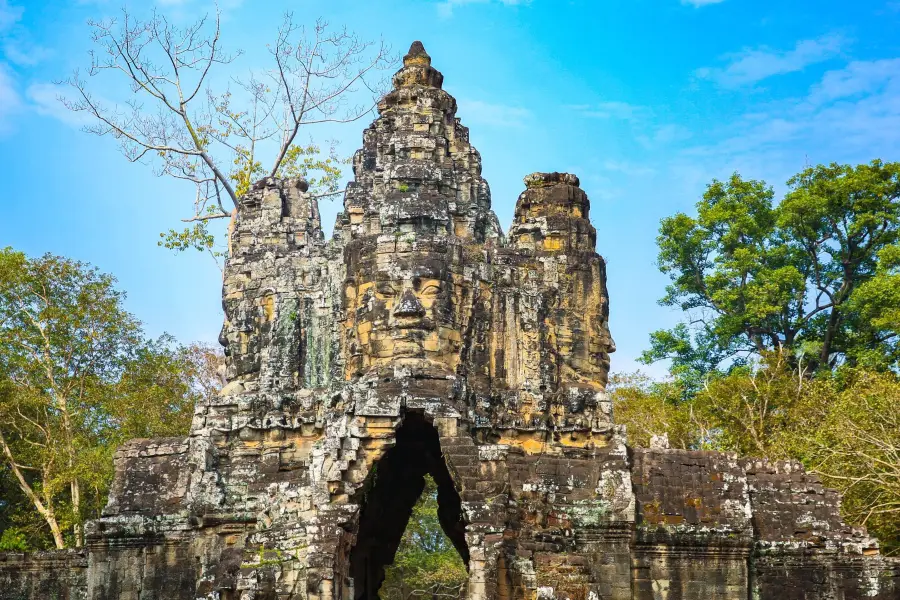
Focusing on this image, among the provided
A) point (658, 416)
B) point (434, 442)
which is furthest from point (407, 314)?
point (658, 416)

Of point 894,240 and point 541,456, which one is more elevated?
point 894,240

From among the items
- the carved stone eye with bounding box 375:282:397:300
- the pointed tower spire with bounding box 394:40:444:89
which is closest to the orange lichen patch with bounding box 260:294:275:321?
the carved stone eye with bounding box 375:282:397:300

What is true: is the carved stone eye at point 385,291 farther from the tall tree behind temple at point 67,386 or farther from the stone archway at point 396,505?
the tall tree behind temple at point 67,386

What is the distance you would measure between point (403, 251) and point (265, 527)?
4086 mm

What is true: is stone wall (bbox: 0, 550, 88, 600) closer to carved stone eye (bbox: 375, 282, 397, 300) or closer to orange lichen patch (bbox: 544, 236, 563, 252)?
carved stone eye (bbox: 375, 282, 397, 300)

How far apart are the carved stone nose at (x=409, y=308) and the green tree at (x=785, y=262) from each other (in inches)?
572

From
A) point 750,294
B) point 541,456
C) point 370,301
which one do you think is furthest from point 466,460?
point 750,294

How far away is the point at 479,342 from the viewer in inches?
699

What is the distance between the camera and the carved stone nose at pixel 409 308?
17.1m

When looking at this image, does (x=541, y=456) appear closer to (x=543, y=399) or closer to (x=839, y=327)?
(x=543, y=399)

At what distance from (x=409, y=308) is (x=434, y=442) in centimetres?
289

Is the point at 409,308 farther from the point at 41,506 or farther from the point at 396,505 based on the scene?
the point at 41,506

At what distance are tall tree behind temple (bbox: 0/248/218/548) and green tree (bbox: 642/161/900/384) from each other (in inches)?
483

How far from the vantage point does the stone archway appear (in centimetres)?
1919
